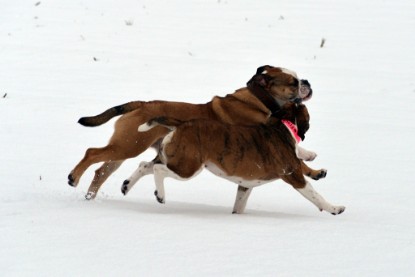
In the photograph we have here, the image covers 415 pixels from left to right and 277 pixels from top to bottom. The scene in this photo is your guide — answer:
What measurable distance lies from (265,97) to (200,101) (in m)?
4.78

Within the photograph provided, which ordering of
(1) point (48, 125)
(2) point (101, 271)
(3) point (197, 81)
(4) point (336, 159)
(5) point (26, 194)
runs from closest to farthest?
(2) point (101, 271), (5) point (26, 194), (4) point (336, 159), (1) point (48, 125), (3) point (197, 81)

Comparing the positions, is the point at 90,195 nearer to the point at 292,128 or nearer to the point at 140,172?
the point at 140,172

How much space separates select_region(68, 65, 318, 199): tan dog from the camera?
25.3 feet

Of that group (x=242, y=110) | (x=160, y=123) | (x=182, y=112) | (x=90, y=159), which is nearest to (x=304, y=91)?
(x=242, y=110)

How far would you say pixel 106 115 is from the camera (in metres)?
7.61

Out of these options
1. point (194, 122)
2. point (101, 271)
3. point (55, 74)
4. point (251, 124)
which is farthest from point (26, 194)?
point (55, 74)

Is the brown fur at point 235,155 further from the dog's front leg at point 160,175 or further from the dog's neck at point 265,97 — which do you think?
the dog's neck at point 265,97

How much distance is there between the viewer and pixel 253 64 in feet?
47.0

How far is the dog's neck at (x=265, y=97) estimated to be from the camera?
7875 millimetres

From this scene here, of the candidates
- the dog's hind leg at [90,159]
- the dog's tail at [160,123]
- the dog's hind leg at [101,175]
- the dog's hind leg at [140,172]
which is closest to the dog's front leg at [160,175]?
the dog's tail at [160,123]

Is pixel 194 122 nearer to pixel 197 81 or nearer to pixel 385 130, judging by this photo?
pixel 385 130

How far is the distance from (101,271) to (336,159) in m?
5.97

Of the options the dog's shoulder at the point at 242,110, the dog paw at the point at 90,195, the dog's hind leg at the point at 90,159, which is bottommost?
the dog paw at the point at 90,195

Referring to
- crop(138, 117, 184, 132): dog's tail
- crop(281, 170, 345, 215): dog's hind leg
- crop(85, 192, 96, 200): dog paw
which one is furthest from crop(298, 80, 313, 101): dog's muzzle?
crop(85, 192, 96, 200): dog paw
